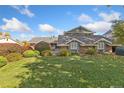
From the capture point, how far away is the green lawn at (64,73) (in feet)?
21.0

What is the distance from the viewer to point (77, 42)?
30.0ft

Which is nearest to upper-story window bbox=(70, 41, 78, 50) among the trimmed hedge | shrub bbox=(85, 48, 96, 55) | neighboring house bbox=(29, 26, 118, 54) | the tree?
neighboring house bbox=(29, 26, 118, 54)

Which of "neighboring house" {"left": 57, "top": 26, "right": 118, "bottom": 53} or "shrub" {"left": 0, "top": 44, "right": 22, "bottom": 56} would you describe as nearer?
"neighboring house" {"left": 57, "top": 26, "right": 118, "bottom": 53}

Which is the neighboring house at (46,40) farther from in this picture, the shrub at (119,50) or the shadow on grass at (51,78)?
the shrub at (119,50)

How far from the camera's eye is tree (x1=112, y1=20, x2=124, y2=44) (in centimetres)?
922

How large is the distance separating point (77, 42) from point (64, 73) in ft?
5.94

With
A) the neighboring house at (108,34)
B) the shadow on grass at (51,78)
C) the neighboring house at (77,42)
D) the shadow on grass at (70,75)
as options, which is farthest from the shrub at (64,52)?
the neighboring house at (108,34)

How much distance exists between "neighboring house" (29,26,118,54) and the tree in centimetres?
21

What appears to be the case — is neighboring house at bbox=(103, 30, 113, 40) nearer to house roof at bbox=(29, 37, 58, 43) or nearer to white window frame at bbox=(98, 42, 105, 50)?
white window frame at bbox=(98, 42, 105, 50)

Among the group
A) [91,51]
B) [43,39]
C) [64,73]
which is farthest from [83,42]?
[64,73]

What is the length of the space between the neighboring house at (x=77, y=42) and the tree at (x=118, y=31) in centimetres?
21

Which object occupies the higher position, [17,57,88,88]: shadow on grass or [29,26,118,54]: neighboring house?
[29,26,118,54]: neighboring house

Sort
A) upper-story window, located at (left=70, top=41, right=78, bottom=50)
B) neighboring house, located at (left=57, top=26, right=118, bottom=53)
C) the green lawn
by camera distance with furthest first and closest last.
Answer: neighboring house, located at (left=57, top=26, right=118, bottom=53), upper-story window, located at (left=70, top=41, right=78, bottom=50), the green lawn

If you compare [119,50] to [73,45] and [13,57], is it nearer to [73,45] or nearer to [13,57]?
[73,45]
